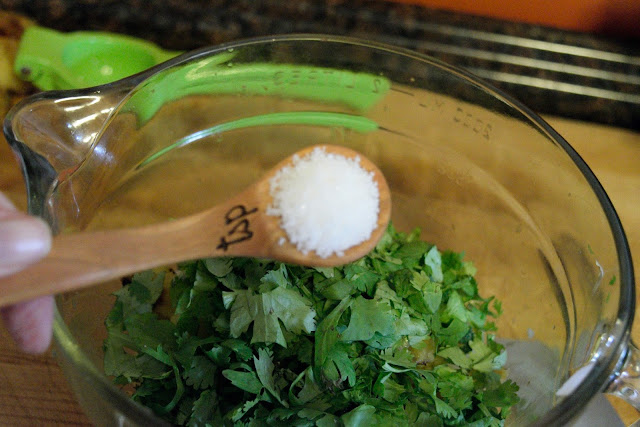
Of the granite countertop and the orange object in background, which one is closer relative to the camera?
the granite countertop

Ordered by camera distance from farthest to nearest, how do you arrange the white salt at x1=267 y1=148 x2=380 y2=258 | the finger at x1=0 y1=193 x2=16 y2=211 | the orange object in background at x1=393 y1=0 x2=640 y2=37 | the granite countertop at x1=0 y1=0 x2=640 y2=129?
the orange object in background at x1=393 y1=0 x2=640 y2=37
the granite countertop at x1=0 y1=0 x2=640 y2=129
the white salt at x1=267 y1=148 x2=380 y2=258
the finger at x1=0 y1=193 x2=16 y2=211

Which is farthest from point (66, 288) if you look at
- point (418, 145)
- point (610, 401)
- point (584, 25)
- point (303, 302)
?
point (584, 25)

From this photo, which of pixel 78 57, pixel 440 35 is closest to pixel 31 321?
pixel 78 57

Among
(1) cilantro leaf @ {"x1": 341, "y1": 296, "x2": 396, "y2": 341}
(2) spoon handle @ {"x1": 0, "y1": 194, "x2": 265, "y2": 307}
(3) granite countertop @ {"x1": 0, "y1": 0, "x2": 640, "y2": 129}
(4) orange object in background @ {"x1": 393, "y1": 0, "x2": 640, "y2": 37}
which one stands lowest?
(1) cilantro leaf @ {"x1": 341, "y1": 296, "x2": 396, "y2": 341}

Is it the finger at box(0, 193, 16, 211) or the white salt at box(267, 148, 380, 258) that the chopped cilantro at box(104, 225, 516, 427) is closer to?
the white salt at box(267, 148, 380, 258)

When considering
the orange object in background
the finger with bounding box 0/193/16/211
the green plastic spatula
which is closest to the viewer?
the finger with bounding box 0/193/16/211

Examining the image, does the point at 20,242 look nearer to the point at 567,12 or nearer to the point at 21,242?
the point at 21,242

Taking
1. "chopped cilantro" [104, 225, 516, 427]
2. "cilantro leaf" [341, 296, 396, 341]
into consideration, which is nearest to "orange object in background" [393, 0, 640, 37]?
"chopped cilantro" [104, 225, 516, 427]

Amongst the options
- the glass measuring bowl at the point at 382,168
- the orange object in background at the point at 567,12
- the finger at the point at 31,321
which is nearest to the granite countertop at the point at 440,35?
the orange object in background at the point at 567,12
